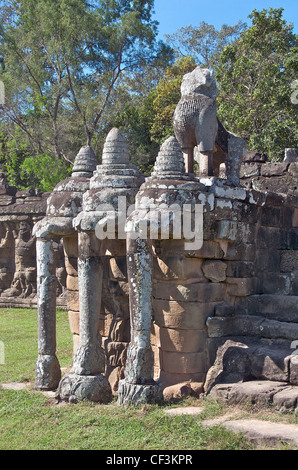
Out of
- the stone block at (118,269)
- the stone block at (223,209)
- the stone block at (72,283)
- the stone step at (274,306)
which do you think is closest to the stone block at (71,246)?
the stone block at (72,283)

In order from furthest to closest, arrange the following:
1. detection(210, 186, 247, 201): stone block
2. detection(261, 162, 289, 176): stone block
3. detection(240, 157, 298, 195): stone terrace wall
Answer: detection(261, 162, 289, 176): stone block
detection(240, 157, 298, 195): stone terrace wall
detection(210, 186, 247, 201): stone block

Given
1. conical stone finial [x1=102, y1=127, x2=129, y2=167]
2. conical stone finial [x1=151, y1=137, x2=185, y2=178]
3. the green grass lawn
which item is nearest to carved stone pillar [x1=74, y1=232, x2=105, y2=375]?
the green grass lawn

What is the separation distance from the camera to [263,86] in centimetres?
1681

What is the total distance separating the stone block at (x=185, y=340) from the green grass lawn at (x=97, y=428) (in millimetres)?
679

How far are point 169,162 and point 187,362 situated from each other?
2.34 metres

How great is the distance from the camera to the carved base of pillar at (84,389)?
6855mm

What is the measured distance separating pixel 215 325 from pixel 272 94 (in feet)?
36.6

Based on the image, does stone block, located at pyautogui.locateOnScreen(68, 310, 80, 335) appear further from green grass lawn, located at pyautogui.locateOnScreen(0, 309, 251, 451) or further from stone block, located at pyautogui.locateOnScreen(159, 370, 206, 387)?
stone block, located at pyautogui.locateOnScreen(159, 370, 206, 387)

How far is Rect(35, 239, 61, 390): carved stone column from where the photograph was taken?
25.6 feet

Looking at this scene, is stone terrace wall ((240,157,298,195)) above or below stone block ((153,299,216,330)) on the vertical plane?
above

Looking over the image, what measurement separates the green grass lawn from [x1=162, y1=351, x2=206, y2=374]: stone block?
0.51 meters

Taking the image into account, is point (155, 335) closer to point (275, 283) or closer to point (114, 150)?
point (275, 283)

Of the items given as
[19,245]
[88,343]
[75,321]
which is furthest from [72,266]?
[19,245]

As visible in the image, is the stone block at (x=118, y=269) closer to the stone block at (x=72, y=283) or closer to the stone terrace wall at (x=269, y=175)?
the stone block at (x=72, y=283)
